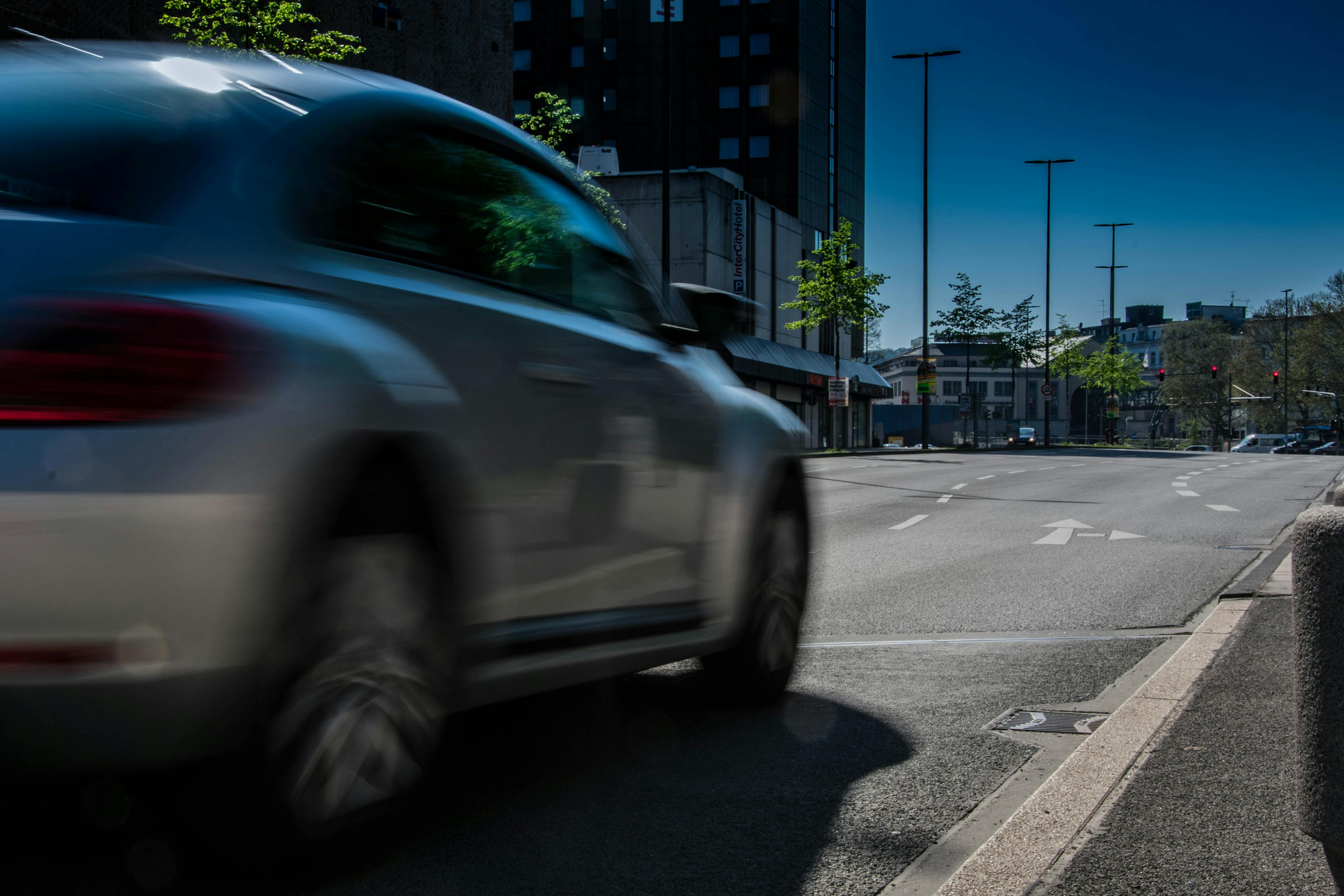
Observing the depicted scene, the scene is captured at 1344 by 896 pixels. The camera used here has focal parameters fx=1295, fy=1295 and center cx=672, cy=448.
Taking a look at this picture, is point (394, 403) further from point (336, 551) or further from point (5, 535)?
point (5, 535)

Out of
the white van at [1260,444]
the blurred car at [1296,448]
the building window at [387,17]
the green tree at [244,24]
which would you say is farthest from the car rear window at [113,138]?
the blurred car at [1296,448]

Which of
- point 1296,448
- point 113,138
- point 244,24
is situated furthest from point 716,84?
point 113,138

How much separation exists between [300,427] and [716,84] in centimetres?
6905

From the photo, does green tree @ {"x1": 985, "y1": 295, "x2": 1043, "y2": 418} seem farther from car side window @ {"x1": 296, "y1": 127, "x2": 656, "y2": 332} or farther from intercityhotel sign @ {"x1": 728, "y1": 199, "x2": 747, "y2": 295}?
car side window @ {"x1": 296, "y1": 127, "x2": 656, "y2": 332}

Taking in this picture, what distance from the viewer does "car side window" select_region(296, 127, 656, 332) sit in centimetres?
289

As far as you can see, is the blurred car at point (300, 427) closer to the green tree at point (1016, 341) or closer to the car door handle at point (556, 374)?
the car door handle at point (556, 374)

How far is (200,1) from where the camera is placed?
2025 centimetres

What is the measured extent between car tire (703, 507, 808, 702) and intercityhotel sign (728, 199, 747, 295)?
49.8m

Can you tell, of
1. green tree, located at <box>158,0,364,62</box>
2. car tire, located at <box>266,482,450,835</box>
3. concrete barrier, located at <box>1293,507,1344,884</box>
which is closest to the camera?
concrete barrier, located at <box>1293,507,1344,884</box>

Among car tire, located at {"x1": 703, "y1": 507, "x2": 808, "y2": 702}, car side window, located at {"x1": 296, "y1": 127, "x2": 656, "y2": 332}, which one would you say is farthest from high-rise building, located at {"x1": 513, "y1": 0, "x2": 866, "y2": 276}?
car side window, located at {"x1": 296, "y1": 127, "x2": 656, "y2": 332}

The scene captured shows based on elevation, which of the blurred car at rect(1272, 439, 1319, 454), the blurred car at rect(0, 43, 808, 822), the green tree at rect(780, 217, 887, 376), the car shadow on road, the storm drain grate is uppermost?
the green tree at rect(780, 217, 887, 376)

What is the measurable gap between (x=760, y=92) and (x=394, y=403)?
68.3 metres

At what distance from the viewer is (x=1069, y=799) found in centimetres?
335

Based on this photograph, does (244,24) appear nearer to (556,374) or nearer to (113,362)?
(556,374)
